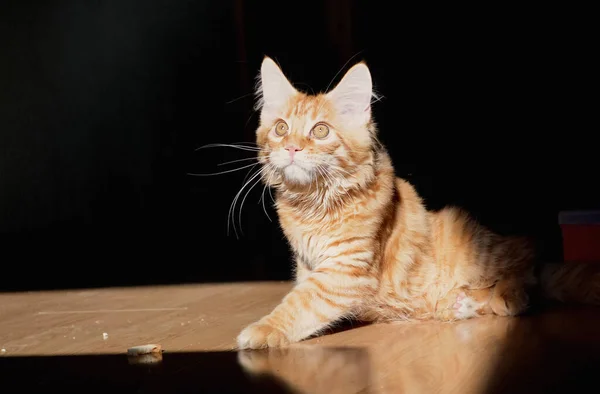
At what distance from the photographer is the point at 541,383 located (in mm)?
2055

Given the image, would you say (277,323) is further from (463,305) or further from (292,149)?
(463,305)

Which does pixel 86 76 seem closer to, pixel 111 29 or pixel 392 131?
pixel 111 29

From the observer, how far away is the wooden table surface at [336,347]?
83.7 inches

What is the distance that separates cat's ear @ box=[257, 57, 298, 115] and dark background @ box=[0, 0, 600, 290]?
215cm

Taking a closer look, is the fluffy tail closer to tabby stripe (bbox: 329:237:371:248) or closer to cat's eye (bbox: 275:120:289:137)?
tabby stripe (bbox: 329:237:371:248)

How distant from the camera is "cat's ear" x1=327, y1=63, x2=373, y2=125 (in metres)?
2.92

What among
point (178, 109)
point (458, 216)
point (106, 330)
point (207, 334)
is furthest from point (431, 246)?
point (178, 109)

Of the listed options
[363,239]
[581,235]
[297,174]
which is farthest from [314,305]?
[581,235]

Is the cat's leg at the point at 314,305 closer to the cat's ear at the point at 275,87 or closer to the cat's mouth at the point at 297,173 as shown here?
the cat's mouth at the point at 297,173

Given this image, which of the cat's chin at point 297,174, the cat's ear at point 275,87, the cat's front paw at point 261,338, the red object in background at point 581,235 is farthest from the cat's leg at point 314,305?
the red object in background at point 581,235

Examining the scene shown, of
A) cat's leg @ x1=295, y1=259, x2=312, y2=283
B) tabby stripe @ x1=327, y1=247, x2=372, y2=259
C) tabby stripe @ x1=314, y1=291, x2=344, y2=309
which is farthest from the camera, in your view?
cat's leg @ x1=295, y1=259, x2=312, y2=283

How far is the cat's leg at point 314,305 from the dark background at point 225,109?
2.32m

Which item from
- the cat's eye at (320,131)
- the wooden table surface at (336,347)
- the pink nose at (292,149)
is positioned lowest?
the wooden table surface at (336,347)

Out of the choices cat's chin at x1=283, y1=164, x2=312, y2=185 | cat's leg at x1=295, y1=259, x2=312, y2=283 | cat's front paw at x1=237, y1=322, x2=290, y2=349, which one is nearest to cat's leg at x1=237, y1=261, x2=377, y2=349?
cat's front paw at x1=237, y1=322, x2=290, y2=349
